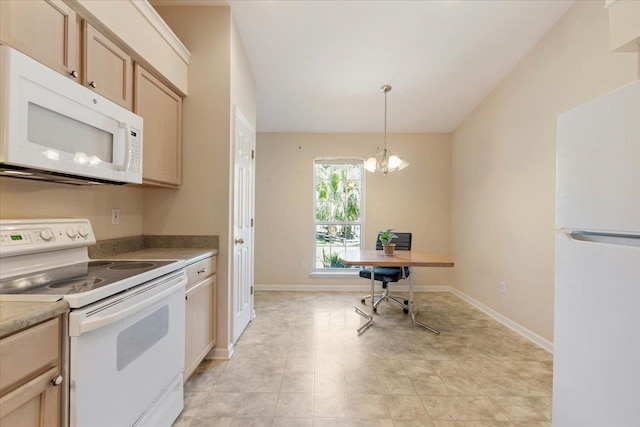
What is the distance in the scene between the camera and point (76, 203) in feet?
5.88

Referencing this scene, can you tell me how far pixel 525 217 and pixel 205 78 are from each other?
10.3 ft

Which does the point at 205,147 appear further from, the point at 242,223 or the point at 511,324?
the point at 511,324

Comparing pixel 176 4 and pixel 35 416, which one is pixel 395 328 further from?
pixel 176 4

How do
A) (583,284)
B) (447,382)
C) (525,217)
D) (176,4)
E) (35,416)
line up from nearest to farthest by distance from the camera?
(35,416) → (583,284) → (447,382) → (176,4) → (525,217)

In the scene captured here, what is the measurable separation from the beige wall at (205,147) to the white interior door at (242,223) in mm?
187

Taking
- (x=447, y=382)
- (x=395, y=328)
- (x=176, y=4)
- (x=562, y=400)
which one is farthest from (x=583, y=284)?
(x=176, y=4)

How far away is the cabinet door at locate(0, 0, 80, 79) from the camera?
1.13m

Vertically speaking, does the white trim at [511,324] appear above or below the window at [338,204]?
below

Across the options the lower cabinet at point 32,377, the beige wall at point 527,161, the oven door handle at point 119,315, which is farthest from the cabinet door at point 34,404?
the beige wall at point 527,161

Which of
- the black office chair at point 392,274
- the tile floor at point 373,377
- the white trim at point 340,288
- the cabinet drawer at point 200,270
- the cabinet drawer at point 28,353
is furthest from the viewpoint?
the white trim at point 340,288

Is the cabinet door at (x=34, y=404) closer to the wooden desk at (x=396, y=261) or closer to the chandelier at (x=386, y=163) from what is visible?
the wooden desk at (x=396, y=261)

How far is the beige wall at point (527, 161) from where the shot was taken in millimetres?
2312

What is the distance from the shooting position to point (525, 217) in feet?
9.80

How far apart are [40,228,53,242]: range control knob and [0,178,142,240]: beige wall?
0.12 metres
